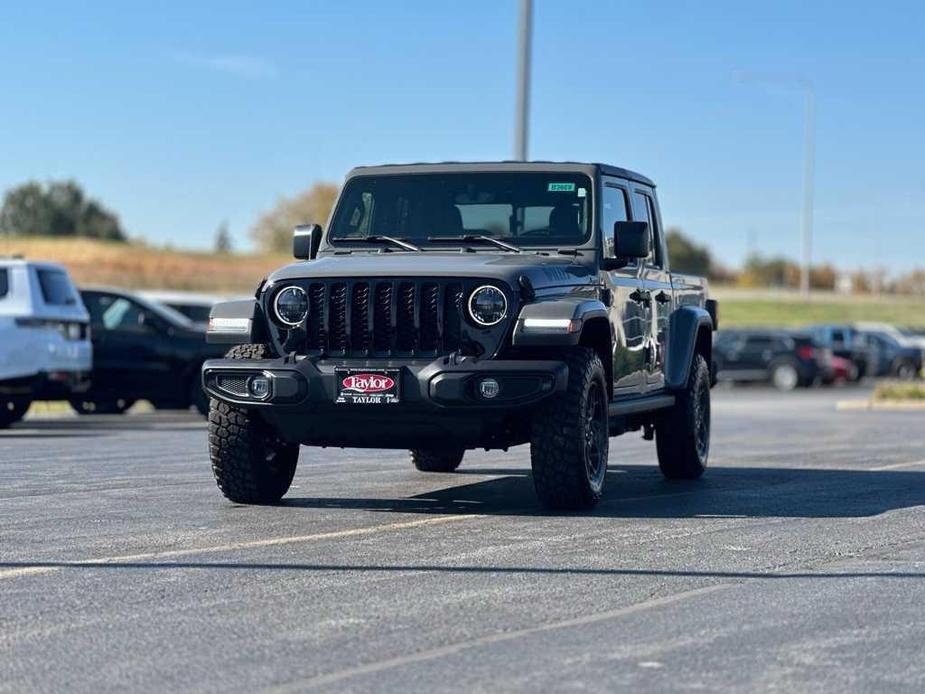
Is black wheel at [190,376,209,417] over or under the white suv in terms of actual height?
under

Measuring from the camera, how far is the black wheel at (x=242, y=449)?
10.6 meters

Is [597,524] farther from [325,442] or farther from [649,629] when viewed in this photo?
[649,629]

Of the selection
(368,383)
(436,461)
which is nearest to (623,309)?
(368,383)

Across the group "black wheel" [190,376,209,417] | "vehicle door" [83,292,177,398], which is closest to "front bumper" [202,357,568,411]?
"black wheel" [190,376,209,417]

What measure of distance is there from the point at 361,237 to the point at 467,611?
5.09m

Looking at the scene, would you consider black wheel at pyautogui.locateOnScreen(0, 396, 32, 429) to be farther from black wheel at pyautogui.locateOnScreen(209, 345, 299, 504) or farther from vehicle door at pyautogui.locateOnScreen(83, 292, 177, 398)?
black wheel at pyautogui.locateOnScreen(209, 345, 299, 504)

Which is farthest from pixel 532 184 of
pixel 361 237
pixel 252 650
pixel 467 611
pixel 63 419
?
pixel 63 419

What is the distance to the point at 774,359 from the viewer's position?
1769 inches

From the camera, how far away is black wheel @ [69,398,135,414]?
76.9ft

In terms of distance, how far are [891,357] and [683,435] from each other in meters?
40.9

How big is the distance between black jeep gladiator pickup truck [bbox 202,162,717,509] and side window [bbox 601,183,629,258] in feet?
0.08

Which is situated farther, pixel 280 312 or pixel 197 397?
pixel 197 397

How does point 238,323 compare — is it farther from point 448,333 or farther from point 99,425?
point 99,425

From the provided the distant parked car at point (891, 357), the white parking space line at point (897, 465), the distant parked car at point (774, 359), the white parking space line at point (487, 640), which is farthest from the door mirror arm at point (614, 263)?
the distant parked car at point (891, 357)
